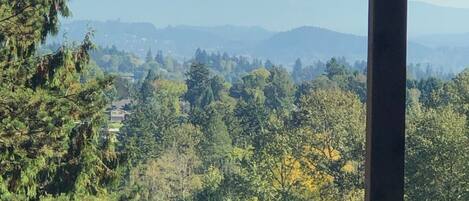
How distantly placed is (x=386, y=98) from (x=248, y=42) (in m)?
118

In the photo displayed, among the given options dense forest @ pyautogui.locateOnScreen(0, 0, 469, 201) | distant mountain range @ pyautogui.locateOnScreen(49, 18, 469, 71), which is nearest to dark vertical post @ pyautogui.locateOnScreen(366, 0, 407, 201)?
dense forest @ pyautogui.locateOnScreen(0, 0, 469, 201)

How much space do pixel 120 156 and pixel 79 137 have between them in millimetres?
945

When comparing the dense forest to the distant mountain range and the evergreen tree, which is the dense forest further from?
the distant mountain range

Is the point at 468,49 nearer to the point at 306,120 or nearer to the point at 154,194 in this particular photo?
the point at 154,194

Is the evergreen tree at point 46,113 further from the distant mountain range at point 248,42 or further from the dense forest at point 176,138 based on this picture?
the distant mountain range at point 248,42

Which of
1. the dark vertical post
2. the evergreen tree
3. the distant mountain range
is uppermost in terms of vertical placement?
the dark vertical post

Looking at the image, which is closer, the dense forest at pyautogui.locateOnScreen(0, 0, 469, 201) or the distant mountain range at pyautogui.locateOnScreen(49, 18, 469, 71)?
the dense forest at pyautogui.locateOnScreen(0, 0, 469, 201)

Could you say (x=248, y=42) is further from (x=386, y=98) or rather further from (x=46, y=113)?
(x=386, y=98)

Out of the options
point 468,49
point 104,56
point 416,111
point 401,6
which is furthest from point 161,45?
point 401,6

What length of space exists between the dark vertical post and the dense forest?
46 cm

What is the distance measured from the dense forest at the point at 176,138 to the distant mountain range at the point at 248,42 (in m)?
31.7

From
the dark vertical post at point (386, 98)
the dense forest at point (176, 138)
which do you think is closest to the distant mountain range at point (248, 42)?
the dense forest at point (176, 138)

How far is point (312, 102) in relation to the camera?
50.1 feet

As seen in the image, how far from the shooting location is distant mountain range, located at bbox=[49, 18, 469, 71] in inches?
2685
